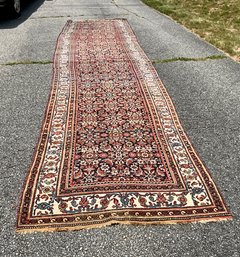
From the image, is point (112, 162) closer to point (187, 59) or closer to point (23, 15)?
point (187, 59)

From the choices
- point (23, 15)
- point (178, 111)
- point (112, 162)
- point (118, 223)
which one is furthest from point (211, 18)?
point (118, 223)

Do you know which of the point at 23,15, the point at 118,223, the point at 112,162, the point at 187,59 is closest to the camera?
the point at 118,223

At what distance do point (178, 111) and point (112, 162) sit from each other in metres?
2.11

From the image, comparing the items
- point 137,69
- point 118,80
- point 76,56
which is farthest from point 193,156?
point 76,56

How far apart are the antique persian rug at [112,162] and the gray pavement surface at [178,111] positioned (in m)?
0.15

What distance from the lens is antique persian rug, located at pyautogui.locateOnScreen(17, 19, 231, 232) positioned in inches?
152

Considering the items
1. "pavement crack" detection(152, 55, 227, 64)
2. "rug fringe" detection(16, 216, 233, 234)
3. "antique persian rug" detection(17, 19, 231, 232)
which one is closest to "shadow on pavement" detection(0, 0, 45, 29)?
"antique persian rug" detection(17, 19, 231, 232)

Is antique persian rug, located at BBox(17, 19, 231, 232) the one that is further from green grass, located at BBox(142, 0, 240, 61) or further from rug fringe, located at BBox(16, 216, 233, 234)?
green grass, located at BBox(142, 0, 240, 61)

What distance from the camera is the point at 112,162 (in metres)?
4.73

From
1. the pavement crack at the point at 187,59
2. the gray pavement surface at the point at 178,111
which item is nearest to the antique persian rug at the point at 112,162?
the gray pavement surface at the point at 178,111

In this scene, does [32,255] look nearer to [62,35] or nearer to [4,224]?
[4,224]

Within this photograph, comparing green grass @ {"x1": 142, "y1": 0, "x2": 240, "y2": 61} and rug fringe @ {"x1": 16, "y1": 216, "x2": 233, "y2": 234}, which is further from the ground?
Result: green grass @ {"x1": 142, "y1": 0, "x2": 240, "y2": 61}

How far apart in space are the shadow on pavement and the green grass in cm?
541

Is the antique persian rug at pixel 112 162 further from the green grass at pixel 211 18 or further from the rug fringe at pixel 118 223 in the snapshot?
the green grass at pixel 211 18
